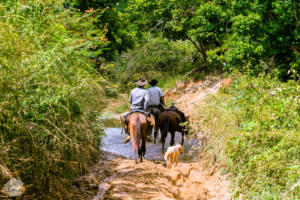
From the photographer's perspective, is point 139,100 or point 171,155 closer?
point 171,155

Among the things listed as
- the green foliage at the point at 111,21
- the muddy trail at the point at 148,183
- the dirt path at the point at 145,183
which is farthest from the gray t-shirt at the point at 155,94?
the green foliage at the point at 111,21

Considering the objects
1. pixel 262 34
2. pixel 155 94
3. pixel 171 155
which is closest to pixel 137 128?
pixel 171 155

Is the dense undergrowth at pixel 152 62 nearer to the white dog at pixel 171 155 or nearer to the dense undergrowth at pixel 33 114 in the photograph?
the white dog at pixel 171 155

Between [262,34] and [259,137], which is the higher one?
[262,34]

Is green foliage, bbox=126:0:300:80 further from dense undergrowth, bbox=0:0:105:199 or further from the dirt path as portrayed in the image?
dense undergrowth, bbox=0:0:105:199

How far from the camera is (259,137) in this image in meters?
5.70

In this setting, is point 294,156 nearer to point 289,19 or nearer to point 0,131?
point 0,131

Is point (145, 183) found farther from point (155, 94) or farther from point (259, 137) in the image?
point (155, 94)

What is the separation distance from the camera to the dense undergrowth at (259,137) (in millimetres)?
4793

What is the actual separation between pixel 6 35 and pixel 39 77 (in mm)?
684

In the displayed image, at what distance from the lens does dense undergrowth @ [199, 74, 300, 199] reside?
479cm

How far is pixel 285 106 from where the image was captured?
6.23m

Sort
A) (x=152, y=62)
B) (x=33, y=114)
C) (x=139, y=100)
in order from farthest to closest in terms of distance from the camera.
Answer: (x=152, y=62), (x=139, y=100), (x=33, y=114)

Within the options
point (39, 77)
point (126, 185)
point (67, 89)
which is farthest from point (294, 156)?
point (39, 77)
